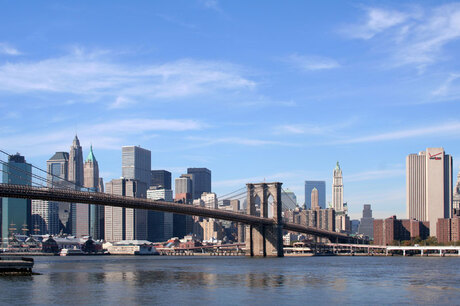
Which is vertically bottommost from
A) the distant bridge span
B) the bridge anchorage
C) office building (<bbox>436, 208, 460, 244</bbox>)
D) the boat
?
the boat

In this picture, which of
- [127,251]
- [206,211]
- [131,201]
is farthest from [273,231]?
[127,251]

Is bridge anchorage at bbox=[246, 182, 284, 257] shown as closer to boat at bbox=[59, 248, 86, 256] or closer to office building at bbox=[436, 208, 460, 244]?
boat at bbox=[59, 248, 86, 256]

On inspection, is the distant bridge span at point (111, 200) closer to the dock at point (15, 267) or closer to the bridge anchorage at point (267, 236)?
the bridge anchorage at point (267, 236)

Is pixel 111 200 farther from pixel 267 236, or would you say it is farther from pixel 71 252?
pixel 71 252

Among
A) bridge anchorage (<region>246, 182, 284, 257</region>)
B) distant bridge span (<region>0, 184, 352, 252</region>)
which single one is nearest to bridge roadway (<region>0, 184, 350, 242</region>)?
distant bridge span (<region>0, 184, 352, 252</region>)

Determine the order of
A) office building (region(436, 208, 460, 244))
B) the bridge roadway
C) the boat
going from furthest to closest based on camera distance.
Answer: office building (region(436, 208, 460, 244)) → the boat → the bridge roadway

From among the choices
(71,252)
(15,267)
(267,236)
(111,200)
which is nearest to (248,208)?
(267,236)

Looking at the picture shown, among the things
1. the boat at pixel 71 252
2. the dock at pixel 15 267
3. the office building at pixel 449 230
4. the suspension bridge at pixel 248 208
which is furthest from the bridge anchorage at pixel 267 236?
the office building at pixel 449 230

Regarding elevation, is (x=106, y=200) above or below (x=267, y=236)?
above

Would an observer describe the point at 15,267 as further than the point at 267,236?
No

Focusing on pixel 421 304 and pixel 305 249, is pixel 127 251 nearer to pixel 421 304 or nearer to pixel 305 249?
pixel 305 249

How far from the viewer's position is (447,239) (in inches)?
7426

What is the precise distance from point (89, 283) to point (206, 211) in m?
47.0

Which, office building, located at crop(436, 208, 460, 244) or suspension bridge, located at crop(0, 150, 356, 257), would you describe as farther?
office building, located at crop(436, 208, 460, 244)
